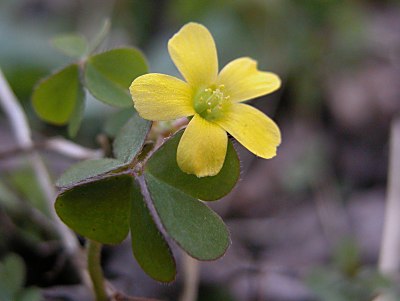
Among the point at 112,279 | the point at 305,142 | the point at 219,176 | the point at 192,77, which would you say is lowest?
the point at 112,279

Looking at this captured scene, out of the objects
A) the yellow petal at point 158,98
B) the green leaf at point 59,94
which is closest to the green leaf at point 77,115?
the green leaf at point 59,94

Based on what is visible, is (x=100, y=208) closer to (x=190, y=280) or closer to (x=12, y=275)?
(x=12, y=275)

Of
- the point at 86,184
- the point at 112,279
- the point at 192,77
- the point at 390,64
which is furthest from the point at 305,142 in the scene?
the point at 86,184

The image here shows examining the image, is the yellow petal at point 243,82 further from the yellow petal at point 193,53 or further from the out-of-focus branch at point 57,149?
the out-of-focus branch at point 57,149

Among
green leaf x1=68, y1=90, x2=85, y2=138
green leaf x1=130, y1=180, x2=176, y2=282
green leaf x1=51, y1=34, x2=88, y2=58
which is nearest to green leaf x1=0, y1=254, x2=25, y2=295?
green leaf x1=68, y1=90, x2=85, y2=138

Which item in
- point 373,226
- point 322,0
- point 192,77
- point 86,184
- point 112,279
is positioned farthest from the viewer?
point 322,0

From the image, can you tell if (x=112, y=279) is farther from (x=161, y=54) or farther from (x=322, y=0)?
(x=322, y=0)

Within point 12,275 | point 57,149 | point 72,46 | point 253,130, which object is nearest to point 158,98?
point 253,130
